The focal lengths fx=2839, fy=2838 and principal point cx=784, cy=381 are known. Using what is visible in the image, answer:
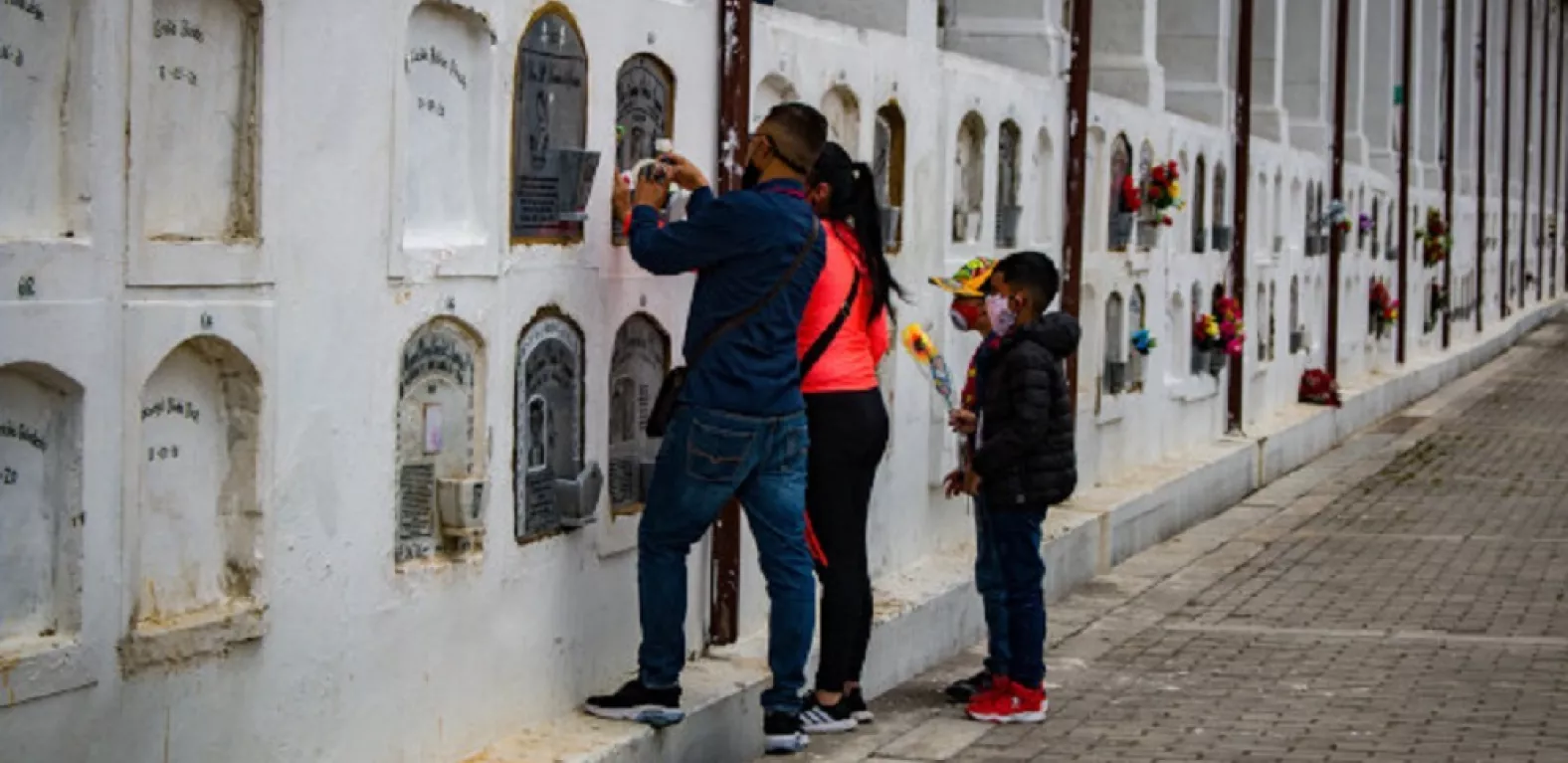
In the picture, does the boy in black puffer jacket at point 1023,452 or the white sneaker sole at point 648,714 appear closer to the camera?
the white sneaker sole at point 648,714

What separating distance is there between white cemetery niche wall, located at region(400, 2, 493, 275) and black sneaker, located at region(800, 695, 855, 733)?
217 cm

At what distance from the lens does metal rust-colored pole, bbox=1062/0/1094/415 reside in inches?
508

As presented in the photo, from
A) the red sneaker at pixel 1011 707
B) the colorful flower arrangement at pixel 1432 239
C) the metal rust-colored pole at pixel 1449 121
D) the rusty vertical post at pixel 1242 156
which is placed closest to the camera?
the red sneaker at pixel 1011 707

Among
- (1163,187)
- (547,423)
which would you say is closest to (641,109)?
(547,423)

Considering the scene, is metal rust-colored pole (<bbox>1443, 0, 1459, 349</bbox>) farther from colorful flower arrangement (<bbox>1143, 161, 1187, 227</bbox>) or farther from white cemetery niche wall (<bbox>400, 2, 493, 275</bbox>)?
white cemetery niche wall (<bbox>400, 2, 493, 275</bbox>)

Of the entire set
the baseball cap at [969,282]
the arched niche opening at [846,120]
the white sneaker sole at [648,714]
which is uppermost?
the arched niche opening at [846,120]

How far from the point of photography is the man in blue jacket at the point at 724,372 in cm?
742

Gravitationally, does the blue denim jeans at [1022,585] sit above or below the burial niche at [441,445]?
below

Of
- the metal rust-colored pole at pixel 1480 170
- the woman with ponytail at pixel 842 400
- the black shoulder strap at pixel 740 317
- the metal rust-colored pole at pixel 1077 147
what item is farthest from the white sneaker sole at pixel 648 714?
the metal rust-colored pole at pixel 1480 170

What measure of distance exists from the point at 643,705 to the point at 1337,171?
16118mm

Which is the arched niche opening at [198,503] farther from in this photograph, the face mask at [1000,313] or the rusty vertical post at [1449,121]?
the rusty vertical post at [1449,121]

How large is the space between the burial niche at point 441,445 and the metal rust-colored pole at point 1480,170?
97.5 feet

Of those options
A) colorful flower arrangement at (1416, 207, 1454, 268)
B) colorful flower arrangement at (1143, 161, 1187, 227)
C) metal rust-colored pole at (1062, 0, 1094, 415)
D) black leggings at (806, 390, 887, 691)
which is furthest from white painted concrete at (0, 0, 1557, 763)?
colorful flower arrangement at (1416, 207, 1454, 268)

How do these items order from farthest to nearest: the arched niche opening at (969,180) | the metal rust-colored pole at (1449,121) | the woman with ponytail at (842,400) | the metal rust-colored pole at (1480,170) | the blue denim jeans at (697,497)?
the metal rust-colored pole at (1480,170)
the metal rust-colored pole at (1449,121)
the arched niche opening at (969,180)
the woman with ponytail at (842,400)
the blue denim jeans at (697,497)
